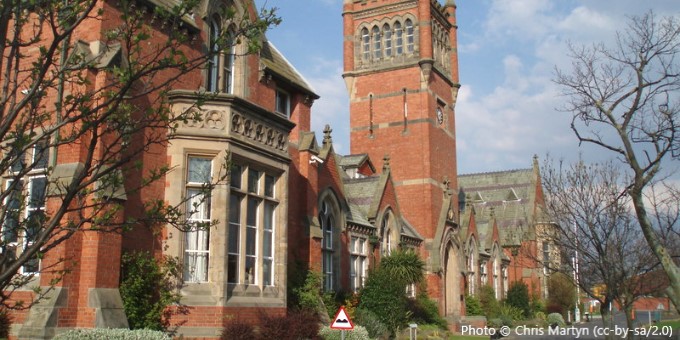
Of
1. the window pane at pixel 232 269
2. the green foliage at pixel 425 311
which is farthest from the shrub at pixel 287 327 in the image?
the green foliage at pixel 425 311

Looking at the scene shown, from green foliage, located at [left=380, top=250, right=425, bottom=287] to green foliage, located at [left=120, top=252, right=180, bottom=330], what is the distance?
14.2 metres

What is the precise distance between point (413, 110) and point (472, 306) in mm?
12751

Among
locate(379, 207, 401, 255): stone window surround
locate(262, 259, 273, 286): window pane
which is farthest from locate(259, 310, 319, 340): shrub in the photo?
locate(379, 207, 401, 255): stone window surround

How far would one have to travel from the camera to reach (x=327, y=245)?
85.0 ft

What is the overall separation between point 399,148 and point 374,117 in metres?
2.83

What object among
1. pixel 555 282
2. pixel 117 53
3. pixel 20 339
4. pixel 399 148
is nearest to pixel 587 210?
pixel 117 53

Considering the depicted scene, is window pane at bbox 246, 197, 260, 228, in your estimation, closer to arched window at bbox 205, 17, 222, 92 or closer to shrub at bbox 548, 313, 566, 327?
arched window at bbox 205, 17, 222, 92

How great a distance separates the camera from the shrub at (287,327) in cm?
1507

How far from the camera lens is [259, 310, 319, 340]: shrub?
15073 millimetres

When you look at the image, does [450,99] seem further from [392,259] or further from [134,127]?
[134,127]

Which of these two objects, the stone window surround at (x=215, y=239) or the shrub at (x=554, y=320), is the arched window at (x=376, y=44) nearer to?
the shrub at (x=554, y=320)

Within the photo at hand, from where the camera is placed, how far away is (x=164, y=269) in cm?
1480

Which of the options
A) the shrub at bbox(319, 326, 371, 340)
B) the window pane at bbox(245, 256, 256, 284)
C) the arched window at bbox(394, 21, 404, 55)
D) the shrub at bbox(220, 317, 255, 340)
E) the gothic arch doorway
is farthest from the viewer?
the arched window at bbox(394, 21, 404, 55)

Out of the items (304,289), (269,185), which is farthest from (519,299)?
(269,185)
